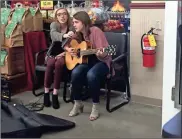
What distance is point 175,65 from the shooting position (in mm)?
2283

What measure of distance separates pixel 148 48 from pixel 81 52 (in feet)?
2.39

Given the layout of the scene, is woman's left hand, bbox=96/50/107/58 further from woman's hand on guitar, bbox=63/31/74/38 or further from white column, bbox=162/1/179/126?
white column, bbox=162/1/179/126


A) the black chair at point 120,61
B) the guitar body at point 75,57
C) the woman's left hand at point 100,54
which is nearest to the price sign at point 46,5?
the black chair at point 120,61

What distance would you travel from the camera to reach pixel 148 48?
3.68 metres

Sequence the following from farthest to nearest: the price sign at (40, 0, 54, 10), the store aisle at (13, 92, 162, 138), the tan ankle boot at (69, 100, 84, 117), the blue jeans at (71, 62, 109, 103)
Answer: the price sign at (40, 0, 54, 10), the tan ankle boot at (69, 100, 84, 117), the blue jeans at (71, 62, 109, 103), the store aisle at (13, 92, 162, 138)

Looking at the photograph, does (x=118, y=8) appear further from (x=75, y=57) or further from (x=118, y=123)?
(x=118, y=123)

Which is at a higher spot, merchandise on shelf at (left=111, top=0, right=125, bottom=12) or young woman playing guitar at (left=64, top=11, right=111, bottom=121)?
merchandise on shelf at (left=111, top=0, right=125, bottom=12)

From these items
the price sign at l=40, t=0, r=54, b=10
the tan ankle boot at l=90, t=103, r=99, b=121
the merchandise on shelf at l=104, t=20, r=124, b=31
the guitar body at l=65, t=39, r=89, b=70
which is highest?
the price sign at l=40, t=0, r=54, b=10

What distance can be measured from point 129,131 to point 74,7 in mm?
2115

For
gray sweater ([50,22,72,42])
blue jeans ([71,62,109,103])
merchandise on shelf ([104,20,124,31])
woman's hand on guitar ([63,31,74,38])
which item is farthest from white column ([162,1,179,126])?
merchandise on shelf ([104,20,124,31])

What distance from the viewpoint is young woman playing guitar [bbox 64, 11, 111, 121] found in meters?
3.46

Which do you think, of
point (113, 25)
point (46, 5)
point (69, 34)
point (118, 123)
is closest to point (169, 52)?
point (118, 123)

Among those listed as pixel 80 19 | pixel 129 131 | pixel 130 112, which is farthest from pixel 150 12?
pixel 129 131

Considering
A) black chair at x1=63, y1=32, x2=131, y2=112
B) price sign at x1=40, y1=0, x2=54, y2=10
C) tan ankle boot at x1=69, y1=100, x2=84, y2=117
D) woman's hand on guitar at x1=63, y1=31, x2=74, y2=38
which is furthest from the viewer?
price sign at x1=40, y1=0, x2=54, y2=10
